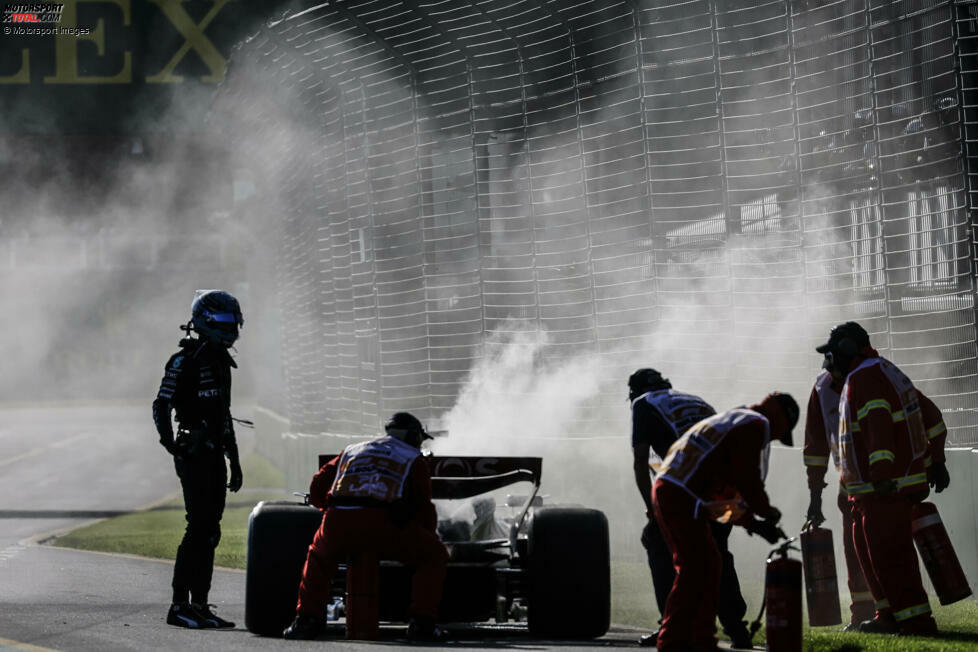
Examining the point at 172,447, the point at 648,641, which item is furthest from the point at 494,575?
the point at 172,447

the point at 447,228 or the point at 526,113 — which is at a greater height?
the point at 526,113

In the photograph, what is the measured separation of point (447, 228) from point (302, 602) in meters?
7.38

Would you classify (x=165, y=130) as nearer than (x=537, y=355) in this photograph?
Answer: No

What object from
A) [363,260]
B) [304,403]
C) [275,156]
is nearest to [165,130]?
[275,156]

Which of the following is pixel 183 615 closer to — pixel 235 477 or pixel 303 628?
pixel 235 477

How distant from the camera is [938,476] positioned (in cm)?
721

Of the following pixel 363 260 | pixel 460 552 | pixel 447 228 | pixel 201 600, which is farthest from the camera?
pixel 363 260

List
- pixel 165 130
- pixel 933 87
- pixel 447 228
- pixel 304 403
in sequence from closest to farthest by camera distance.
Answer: pixel 933 87, pixel 447 228, pixel 304 403, pixel 165 130

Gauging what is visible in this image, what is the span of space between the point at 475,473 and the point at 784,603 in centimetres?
213

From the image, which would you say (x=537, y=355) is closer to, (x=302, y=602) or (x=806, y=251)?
(x=806, y=251)

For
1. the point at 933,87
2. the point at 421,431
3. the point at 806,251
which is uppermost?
the point at 933,87

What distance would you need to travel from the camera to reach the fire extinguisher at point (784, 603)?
5.64 metres

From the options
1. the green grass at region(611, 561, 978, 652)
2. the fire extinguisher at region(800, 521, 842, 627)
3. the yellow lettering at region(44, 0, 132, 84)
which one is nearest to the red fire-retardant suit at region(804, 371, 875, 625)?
the green grass at region(611, 561, 978, 652)

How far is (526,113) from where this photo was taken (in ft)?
41.4
